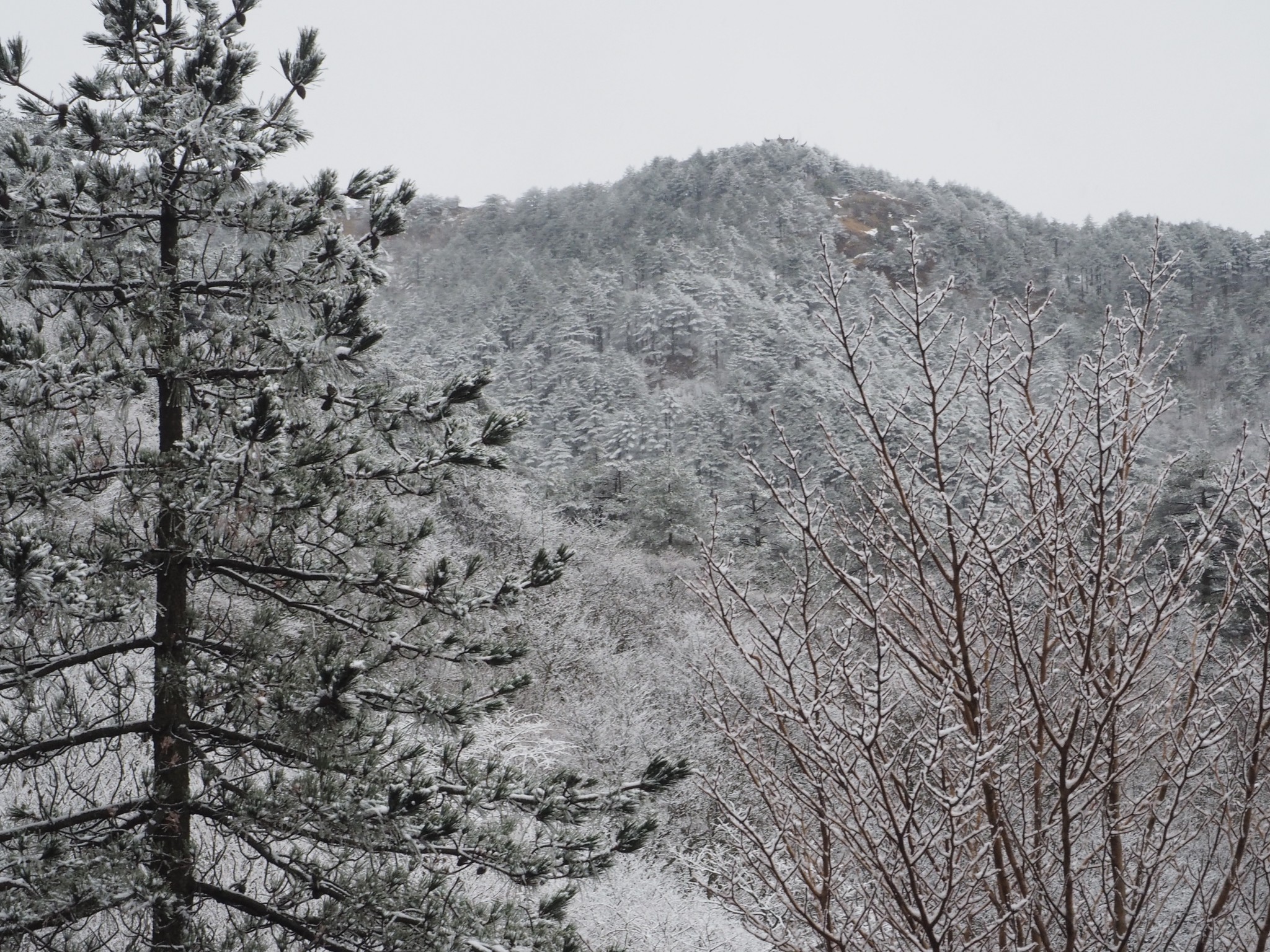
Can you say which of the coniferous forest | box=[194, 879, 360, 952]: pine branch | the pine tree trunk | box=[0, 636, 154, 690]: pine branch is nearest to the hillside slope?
the coniferous forest

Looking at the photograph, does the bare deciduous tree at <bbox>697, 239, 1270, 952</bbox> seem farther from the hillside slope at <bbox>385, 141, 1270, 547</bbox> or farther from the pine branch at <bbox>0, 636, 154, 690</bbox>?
the hillside slope at <bbox>385, 141, 1270, 547</bbox>

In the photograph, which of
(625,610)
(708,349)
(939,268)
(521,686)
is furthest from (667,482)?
(939,268)

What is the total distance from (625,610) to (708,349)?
139ft

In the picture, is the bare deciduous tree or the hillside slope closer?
the bare deciduous tree

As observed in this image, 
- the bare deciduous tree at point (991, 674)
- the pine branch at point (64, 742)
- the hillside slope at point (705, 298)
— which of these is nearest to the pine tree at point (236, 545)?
the pine branch at point (64, 742)

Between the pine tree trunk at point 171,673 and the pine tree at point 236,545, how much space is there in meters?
0.02

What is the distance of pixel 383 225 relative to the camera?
12.0 ft

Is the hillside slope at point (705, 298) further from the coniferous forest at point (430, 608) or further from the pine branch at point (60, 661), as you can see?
the pine branch at point (60, 661)

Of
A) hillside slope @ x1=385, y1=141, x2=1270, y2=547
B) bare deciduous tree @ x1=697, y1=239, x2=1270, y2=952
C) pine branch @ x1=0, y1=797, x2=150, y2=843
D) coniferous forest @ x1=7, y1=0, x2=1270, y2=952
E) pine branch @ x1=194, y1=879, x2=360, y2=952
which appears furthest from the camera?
hillside slope @ x1=385, y1=141, x2=1270, y2=547

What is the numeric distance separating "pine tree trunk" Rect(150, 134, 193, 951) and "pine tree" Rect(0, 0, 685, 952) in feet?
0.05

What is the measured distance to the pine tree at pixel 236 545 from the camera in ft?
10.0

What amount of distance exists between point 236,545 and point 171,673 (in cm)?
64

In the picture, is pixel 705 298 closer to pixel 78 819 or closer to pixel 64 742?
pixel 64 742

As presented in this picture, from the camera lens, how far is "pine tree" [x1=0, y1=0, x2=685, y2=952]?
3.05m
